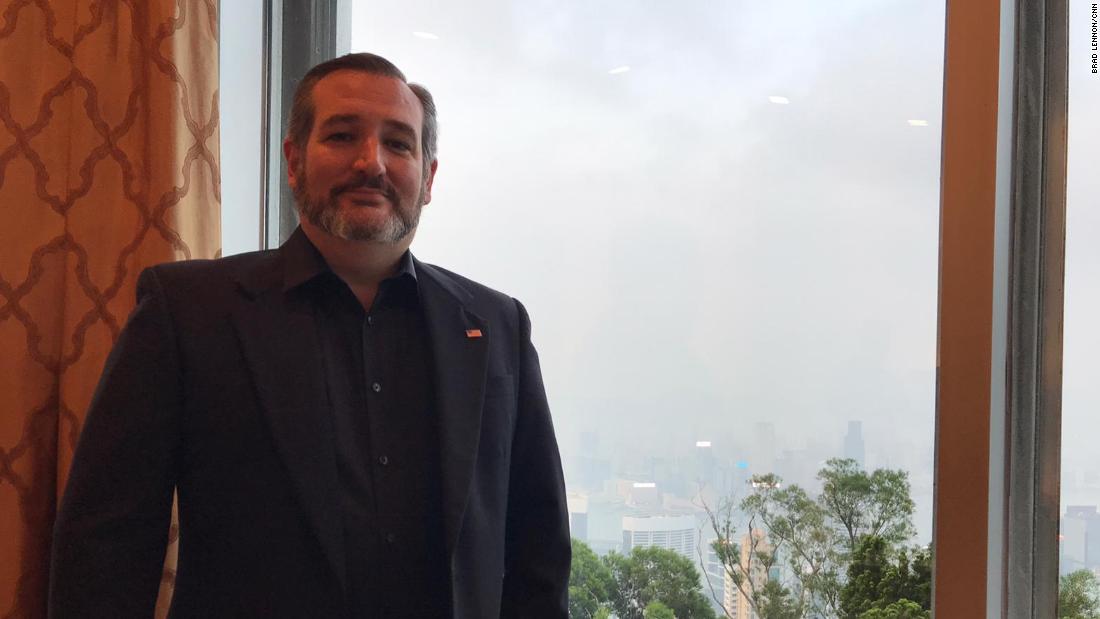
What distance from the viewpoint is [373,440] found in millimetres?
1392

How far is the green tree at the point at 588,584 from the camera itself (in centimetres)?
199

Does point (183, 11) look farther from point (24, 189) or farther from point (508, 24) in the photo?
point (508, 24)

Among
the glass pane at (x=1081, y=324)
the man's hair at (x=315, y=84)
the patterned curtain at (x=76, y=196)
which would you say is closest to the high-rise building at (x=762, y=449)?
the glass pane at (x=1081, y=324)

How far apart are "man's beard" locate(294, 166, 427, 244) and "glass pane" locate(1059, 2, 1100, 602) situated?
107cm

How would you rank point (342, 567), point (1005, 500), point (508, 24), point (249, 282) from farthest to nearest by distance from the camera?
1. point (508, 24)
2. point (1005, 500)
3. point (249, 282)
4. point (342, 567)

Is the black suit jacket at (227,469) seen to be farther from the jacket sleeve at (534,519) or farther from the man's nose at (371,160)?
the man's nose at (371,160)

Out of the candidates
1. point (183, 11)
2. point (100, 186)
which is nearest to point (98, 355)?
point (100, 186)

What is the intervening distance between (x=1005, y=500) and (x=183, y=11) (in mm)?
1700

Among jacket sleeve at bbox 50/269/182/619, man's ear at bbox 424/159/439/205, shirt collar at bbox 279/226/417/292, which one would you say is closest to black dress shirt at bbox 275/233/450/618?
shirt collar at bbox 279/226/417/292

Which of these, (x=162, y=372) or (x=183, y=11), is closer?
(x=162, y=372)

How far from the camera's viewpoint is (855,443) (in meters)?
1.76

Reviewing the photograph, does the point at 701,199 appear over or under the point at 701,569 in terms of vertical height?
over

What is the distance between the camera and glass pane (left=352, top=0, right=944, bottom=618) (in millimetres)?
1740

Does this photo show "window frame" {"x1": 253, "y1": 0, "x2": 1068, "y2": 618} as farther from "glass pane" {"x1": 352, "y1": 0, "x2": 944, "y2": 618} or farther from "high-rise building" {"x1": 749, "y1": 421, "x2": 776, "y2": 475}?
"high-rise building" {"x1": 749, "y1": 421, "x2": 776, "y2": 475}
